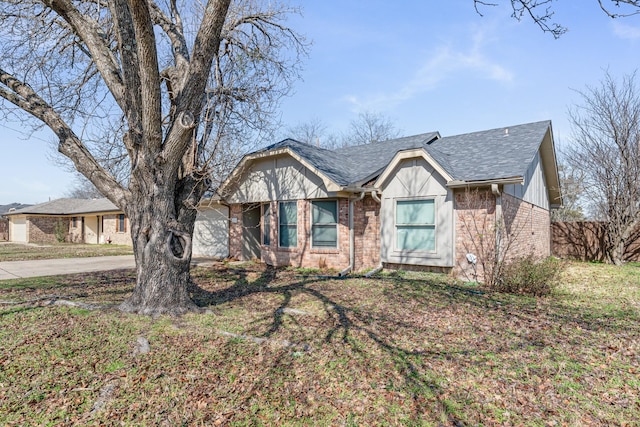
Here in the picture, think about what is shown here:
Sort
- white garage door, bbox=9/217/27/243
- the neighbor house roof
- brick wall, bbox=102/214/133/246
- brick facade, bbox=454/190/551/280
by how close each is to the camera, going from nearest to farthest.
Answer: brick facade, bbox=454/190/551/280, brick wall, bbox=102/214/133/246, the neighbor house roof, white garage door, bbox=9/217/27/243

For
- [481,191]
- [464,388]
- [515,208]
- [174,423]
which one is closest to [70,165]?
[174,423]

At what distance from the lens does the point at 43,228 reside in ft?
93.7

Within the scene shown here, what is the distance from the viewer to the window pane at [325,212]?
1131 centimetres

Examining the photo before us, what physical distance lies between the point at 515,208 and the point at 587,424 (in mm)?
8654

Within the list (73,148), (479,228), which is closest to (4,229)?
(73,148)

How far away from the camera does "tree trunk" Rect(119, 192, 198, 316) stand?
19.1ft

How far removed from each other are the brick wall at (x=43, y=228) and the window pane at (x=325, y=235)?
88.2 feet

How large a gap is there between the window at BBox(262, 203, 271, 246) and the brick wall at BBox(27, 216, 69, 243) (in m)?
24.5

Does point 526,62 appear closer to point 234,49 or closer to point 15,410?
point 234,49

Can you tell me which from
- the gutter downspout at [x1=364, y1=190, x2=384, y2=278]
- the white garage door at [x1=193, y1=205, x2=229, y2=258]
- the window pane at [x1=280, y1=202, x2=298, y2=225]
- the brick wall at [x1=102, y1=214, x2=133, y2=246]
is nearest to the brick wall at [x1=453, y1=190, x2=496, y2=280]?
the gutter downspout at [x1=364, y1=190, x2=384, y2=278]

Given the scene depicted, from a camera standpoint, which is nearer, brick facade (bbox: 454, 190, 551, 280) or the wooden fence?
brick facade (bbox: 454, 190, 551, 280)

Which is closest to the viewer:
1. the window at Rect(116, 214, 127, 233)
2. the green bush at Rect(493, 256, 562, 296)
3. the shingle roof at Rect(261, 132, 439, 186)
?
the green bush at Rect(493, 256, 562, 296)

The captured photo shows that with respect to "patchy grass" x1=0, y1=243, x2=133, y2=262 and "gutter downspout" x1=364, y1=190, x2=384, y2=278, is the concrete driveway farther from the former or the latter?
"gutter downspout" x1=364, y1=190, x2=384, y2=278

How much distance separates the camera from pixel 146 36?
498 centimetres
